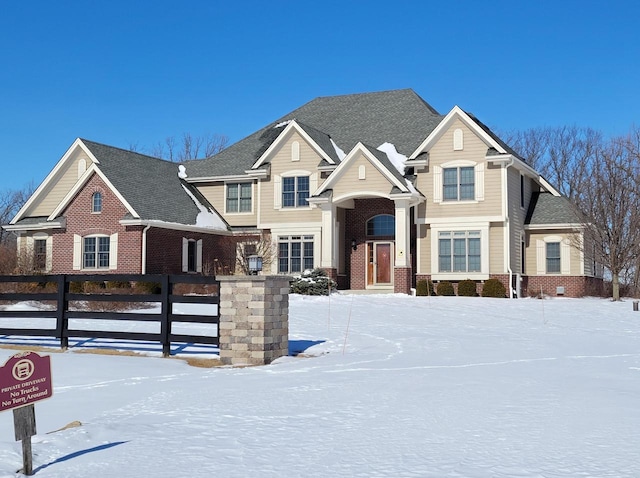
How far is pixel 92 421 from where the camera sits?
767 centimetres

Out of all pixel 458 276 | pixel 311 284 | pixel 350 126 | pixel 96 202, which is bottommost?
pixel 311 284

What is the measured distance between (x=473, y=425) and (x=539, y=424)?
0.65m

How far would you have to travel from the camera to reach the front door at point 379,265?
31484mm

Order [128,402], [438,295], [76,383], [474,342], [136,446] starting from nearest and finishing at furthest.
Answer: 1. [136,446]
2. [128,402]
3. [76,383]
4. [474,342]
5. [438,295]

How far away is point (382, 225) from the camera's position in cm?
3159

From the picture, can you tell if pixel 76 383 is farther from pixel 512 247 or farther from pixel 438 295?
pixel 512 247

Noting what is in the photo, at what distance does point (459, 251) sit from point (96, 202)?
15.5 m

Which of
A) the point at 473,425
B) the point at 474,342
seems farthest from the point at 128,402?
the point at 474,342

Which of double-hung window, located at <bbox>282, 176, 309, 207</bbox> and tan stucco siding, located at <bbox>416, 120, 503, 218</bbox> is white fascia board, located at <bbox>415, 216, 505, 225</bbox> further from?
double-hung window, located at <bbox>282, 176, 309, 207</bbox>

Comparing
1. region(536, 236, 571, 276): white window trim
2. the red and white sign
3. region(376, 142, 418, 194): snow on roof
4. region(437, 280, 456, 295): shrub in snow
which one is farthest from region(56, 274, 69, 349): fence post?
region(536, 236, 571, 276): white window trim

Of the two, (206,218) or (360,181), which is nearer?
(360,181)

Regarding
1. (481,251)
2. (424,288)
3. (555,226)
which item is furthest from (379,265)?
(555,226)

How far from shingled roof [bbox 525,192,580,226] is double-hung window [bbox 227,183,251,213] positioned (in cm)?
1298

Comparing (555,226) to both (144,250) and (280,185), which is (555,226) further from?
(144,250)
